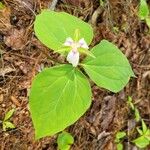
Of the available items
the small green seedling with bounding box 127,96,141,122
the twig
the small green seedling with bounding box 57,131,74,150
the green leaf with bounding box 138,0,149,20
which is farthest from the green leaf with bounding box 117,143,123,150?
the twig

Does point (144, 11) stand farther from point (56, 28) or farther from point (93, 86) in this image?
point (56, 28)

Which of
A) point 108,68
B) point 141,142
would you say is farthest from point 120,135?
point 108,68

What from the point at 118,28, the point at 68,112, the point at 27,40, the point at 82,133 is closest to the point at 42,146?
the point at 82,133

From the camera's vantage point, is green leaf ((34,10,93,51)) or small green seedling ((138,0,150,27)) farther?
small green seedling ((138,0,150,27))

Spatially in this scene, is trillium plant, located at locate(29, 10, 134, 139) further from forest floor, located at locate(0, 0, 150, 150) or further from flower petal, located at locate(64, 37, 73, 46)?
forest floor, located at locate(0, 0, 150, 150)

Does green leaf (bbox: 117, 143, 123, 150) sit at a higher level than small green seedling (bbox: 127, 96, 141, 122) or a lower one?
lower

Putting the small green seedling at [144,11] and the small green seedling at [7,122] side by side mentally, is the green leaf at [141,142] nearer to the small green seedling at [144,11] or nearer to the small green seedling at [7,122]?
the small green seedling at [144,11]
